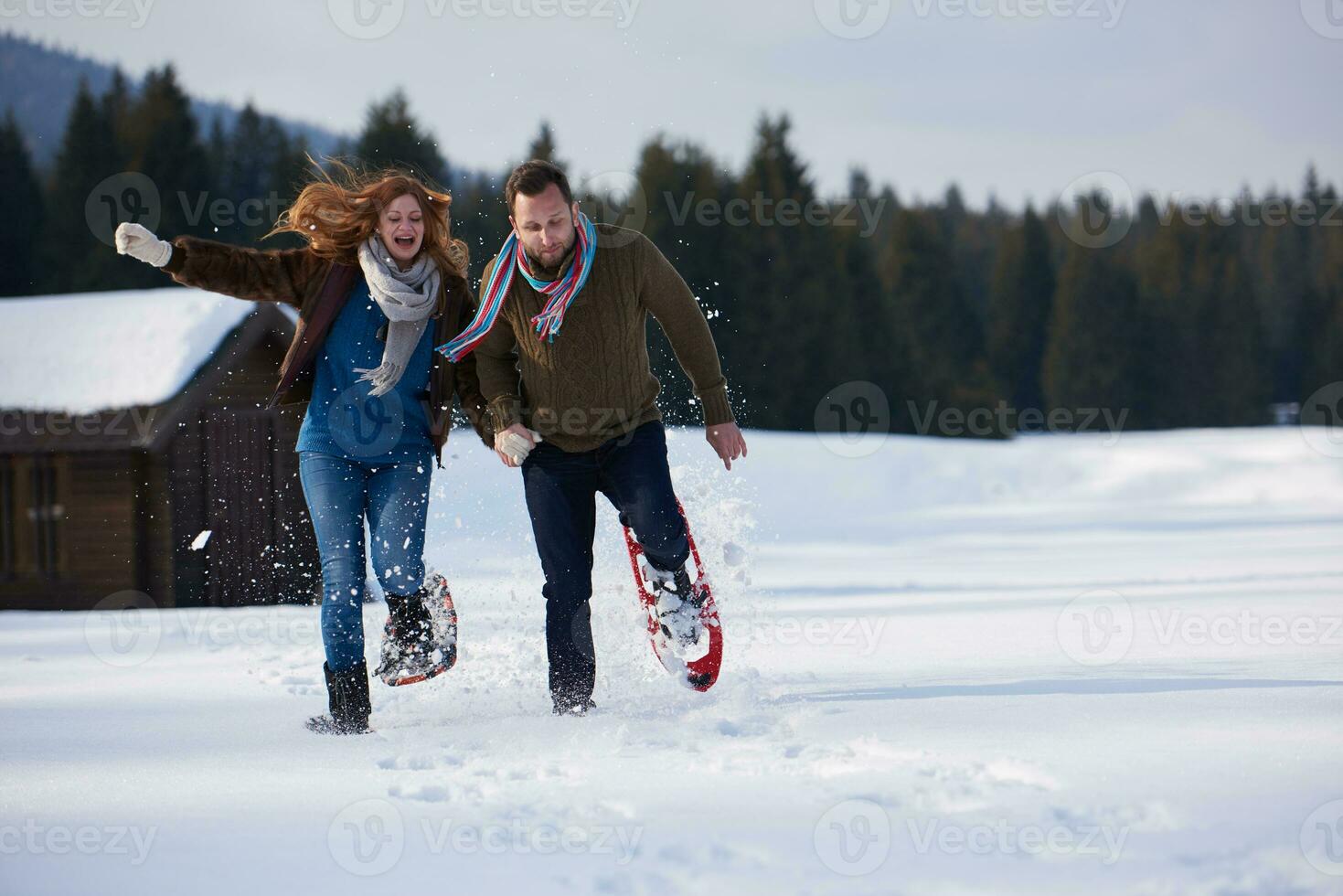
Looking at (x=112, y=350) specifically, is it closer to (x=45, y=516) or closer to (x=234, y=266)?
(x=45, y=516)

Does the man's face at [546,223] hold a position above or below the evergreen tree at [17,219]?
below

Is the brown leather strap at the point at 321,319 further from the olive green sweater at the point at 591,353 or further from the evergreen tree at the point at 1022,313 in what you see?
the evergreen tree at the point at 1022,313

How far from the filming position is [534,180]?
4348 millimetres

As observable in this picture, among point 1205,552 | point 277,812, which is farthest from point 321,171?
point 1205,552

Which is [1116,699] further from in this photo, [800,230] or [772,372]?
[800,230]

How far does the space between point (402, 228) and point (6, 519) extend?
33.1ft

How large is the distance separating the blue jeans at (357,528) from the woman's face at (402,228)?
746 mm

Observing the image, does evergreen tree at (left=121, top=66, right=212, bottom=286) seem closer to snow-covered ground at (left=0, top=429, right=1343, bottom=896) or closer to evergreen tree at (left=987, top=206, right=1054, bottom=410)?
evergreen tree at (left=987, top=206, right=1054, bottom=410)

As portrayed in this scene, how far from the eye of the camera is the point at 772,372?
118ft

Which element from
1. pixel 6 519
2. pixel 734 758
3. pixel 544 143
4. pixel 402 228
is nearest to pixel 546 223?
pixel 402 228

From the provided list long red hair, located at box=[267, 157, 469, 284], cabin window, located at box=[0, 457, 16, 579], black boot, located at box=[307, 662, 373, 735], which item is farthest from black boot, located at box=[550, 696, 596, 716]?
cabin window, located at box=[0, 457, 16, 579]

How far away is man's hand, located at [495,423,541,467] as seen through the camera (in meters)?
4.52

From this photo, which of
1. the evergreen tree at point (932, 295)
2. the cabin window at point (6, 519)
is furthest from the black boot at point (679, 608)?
the evergreen tree at point (932, 295)

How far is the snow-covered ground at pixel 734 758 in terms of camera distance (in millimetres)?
2779
